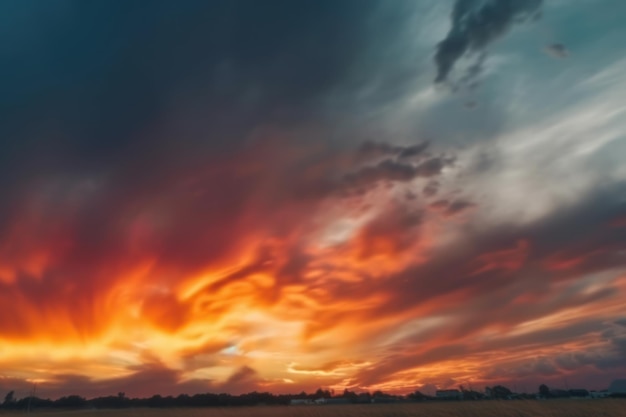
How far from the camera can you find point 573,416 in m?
30.3

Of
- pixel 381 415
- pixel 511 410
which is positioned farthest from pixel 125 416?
pixel 511 410

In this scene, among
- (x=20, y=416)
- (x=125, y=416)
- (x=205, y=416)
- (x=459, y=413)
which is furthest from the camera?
(x=20, y=416)

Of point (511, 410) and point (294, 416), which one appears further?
point (294, 416)

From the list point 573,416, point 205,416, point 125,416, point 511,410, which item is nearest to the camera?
point 573,416

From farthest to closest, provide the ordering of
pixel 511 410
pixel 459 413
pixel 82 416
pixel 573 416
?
pixel 82 416, pixel 459 413, pixel 511 410, pixel 573 416

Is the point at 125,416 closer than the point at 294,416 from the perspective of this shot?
No

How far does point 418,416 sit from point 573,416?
10.6 m

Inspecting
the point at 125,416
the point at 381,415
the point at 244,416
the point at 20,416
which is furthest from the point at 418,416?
the point at 20,416

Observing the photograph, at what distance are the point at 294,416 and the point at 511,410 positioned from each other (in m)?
18.4

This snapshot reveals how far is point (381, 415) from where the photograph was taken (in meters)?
36.3

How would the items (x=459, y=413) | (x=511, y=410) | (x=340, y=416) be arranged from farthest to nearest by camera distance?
(x=340, y=416) < (x=459, y=413) < (x=511, y=410)

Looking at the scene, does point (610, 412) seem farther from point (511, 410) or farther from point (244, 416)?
point (244, 416)

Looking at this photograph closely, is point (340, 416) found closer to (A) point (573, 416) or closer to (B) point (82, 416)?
(A) point (573, 416)

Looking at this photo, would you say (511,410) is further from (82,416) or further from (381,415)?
(82,416)
